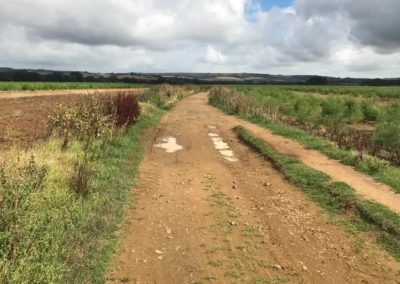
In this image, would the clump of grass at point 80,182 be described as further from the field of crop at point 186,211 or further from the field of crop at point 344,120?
the field of crop at point 344,120

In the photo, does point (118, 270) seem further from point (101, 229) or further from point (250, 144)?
point (250, 144)

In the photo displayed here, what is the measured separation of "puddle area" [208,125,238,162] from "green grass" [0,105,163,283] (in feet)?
11.6

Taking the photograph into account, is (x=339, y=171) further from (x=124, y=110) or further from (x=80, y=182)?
(x=124, y=110)

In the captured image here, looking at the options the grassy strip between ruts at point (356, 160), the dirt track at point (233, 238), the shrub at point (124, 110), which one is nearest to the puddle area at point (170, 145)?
the shrub at point (124, 110)

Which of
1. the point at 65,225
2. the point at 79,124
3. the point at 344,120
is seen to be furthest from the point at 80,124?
the point at 344,120

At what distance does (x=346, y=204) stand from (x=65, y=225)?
4819 millimetres

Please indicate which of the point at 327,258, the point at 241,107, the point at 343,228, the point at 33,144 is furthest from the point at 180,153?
the point at 241,107

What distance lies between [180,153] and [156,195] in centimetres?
485

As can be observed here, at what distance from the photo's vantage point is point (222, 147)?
15.4 m

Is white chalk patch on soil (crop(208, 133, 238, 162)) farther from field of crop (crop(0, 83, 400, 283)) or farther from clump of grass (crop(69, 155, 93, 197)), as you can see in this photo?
clump of grass (crop(69, 155, 93, 197))

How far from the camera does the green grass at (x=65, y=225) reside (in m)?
5.06

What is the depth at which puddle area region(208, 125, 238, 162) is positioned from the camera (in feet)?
44.8

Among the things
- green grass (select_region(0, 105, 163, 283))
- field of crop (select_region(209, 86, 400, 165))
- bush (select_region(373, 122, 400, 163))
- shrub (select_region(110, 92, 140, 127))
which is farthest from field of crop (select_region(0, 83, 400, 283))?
bush (select_region(373, 122, 400, 163))

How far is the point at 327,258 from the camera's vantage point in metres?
6.44
